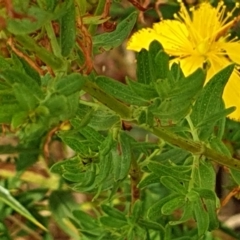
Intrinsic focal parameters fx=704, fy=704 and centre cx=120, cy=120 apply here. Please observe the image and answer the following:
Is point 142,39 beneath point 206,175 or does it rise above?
above

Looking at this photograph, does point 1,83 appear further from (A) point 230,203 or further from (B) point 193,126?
(A) point 230,203

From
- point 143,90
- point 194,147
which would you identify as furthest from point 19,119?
point 194,147

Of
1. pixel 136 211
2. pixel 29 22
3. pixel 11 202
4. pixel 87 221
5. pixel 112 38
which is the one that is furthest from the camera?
pixel 11 202

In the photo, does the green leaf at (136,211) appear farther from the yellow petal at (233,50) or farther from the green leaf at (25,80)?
the green leaf at (25,80)

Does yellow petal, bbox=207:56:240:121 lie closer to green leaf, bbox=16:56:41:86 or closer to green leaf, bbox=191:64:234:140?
green leaf, bbox=191:64:234:140

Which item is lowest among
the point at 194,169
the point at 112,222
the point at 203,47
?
the point at 112,222


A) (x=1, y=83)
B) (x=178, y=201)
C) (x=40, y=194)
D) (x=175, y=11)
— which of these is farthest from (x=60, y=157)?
(x=1, y=83)

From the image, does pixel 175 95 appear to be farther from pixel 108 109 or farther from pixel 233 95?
pixel 233 95

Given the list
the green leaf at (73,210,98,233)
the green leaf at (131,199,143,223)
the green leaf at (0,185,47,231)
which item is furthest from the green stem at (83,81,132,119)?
the green leaf at (0,185,47,231)
